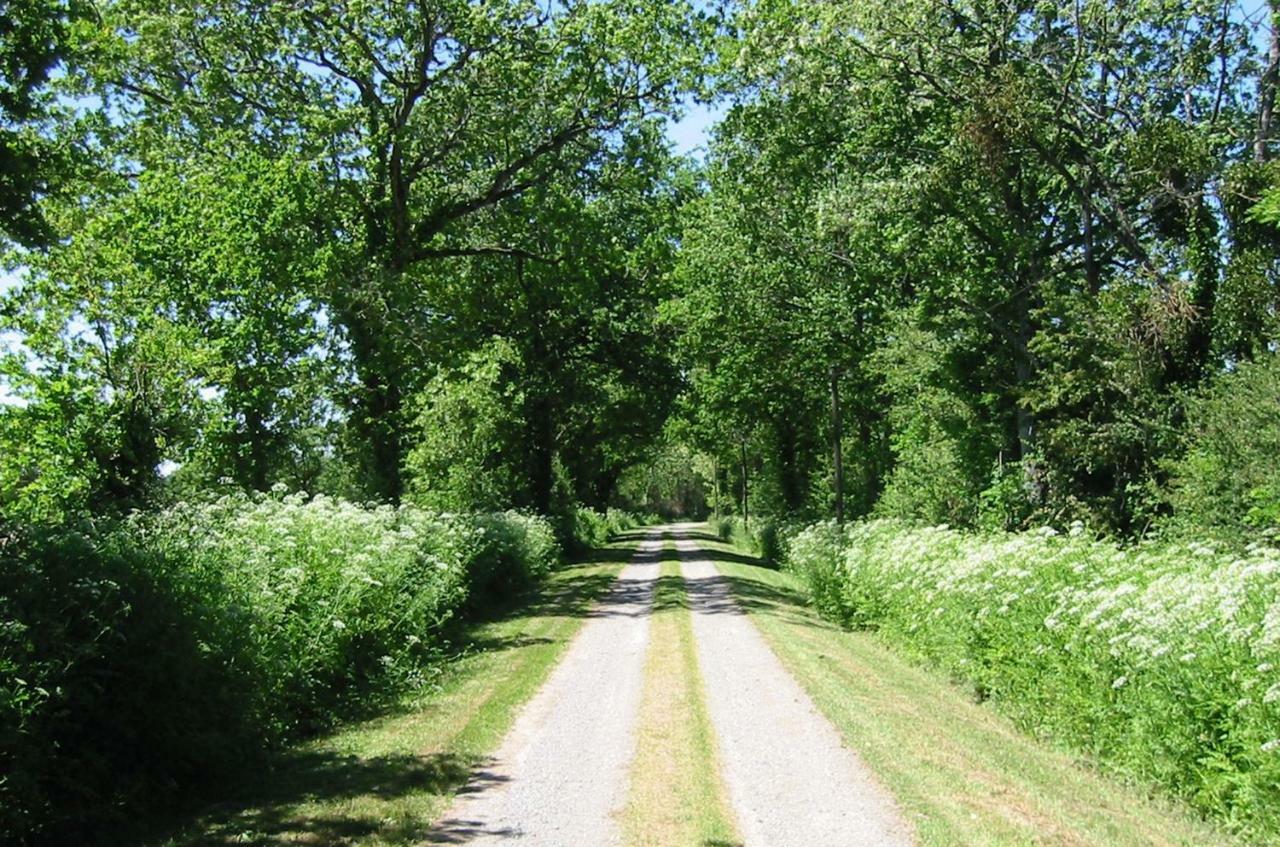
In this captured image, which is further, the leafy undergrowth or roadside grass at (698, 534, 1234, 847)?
roadside grass at (698, 534, 1234, 847)

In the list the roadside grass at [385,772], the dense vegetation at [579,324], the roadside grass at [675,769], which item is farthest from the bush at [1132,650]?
the roadside grass at [385,772]

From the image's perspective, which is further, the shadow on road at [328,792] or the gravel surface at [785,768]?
the gravel surface at [785,768]

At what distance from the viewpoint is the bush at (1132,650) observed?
20.5 feet

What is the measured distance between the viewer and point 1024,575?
9.95 m

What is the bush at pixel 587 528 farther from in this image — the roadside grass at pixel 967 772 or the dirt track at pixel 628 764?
the roadside grass at pixel 967 772

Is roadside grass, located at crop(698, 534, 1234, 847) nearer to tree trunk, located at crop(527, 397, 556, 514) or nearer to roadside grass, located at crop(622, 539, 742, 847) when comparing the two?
roadside grass, located at crop(622, 539, 742, 847)

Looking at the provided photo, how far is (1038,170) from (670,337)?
530 inches

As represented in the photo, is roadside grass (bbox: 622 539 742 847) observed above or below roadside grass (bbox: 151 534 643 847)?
below

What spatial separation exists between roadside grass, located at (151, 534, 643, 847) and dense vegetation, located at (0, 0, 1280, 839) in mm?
566

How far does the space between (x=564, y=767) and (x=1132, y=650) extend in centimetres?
473

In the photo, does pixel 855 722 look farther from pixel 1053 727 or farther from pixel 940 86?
pixel 940 86

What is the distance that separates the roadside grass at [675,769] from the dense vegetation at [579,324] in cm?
321

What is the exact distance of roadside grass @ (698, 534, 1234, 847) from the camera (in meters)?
6.24

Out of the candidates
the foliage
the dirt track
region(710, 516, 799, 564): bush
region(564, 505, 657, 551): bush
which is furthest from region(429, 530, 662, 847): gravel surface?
region(564, 505, 657, 551): bush
